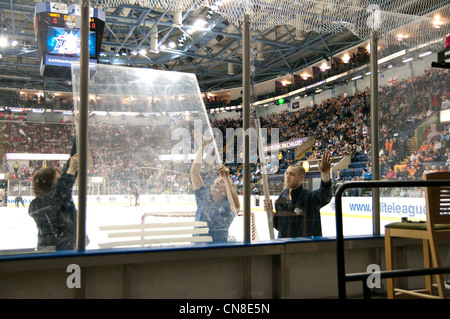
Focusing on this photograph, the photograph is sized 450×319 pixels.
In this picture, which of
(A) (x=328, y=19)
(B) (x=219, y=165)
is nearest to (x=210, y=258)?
(B) (x=219, y=165)

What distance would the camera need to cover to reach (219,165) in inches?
116

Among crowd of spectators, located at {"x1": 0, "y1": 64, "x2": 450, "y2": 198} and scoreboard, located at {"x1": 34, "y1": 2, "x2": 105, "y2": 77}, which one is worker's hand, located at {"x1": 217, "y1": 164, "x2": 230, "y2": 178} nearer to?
crowd of spectators, located at {"x1": 0, "y1": 64, "x2": 450, "y2": 198}

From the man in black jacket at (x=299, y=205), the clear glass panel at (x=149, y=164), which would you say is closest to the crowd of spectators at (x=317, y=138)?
the clear glass panel at (x=149, y=164)

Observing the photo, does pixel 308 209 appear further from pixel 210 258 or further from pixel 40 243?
pixel 40 243

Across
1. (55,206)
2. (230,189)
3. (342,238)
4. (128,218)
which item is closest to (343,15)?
(230,189)

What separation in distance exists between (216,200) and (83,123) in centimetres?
100

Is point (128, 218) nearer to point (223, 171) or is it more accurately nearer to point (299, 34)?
point (223, 171)

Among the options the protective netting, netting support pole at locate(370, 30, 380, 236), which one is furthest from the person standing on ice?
netting support pole at locate(370, 30, 380, 236)

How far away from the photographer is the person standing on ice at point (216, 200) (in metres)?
2.79

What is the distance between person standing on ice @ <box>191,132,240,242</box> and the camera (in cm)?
279

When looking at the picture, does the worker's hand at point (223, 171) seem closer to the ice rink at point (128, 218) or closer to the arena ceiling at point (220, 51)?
the ice rink at point (128, 218)

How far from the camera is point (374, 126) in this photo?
11.0 ft

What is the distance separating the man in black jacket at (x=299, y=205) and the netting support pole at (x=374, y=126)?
43cm

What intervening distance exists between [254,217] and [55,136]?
139cm
